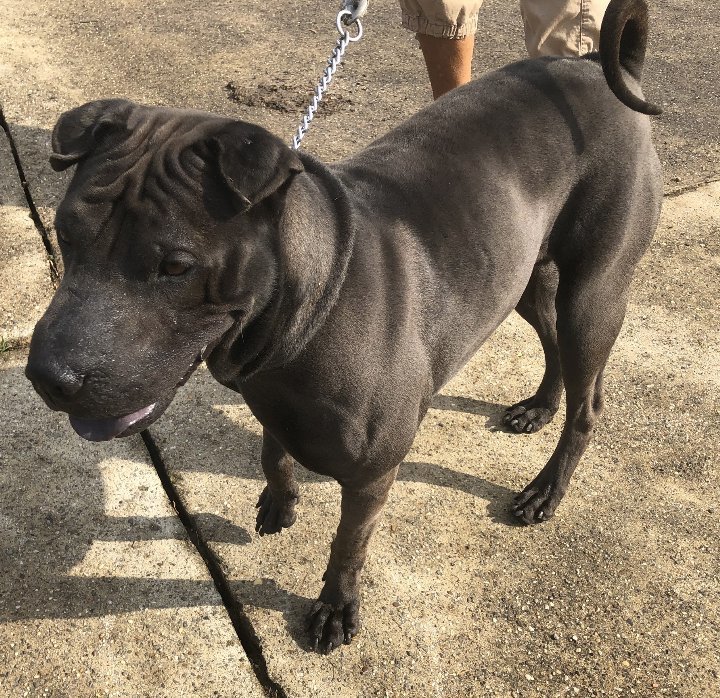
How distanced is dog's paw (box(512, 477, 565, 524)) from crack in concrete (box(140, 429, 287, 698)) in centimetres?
119

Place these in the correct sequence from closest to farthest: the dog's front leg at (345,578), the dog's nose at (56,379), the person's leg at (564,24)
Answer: the dog's nose at (56,379), the dog's front leg at (345,578), the person's leg at (564,24)

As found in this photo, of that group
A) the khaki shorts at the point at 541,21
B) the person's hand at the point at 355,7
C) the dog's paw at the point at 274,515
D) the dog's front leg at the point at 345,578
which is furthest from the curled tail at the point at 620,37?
the dog's paw at the point at 274,515

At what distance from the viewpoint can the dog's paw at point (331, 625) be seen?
299 cm

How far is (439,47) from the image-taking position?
14.0 ft

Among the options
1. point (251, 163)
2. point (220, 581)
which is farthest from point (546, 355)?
point (251, 163)

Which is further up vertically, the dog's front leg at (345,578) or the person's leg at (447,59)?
the person's leg at (447,59)

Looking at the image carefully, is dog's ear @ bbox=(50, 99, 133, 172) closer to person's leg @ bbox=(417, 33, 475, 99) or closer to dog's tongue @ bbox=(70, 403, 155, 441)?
dog's tongue @ bbox=(70, 403, 155, 441)

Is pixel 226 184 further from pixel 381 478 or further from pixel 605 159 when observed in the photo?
pixel 605 159

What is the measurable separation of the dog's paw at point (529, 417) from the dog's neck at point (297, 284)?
5.59 feet

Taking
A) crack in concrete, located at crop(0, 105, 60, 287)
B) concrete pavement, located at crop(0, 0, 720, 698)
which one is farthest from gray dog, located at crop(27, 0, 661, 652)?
crack in concrete, located at crop(0, 105, 60, 287)

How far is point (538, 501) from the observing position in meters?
3.54

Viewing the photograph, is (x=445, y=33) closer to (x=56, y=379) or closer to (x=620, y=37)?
(x=620, y=37)

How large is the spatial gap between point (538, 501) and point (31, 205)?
126 inches

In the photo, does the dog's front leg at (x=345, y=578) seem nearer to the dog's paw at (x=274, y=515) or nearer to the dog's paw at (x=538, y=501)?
the dog's paw at (x=274, y=515)
